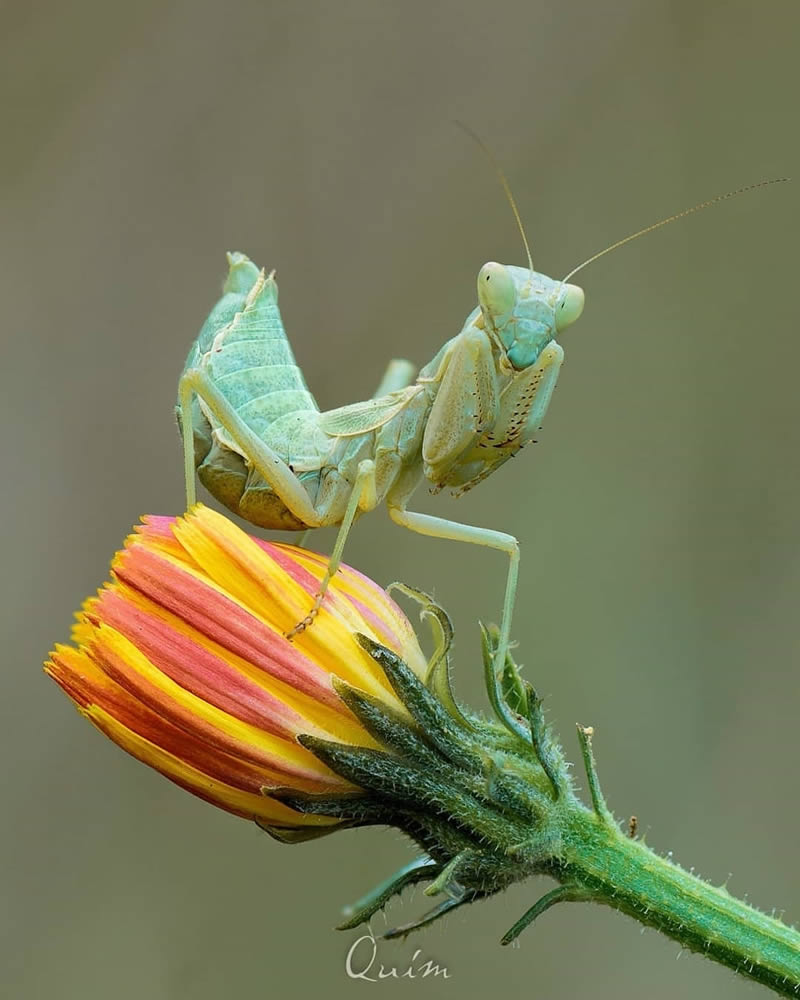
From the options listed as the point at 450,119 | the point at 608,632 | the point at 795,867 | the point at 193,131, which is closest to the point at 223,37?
the point at 193,131

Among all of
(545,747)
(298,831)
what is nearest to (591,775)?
(545,747)

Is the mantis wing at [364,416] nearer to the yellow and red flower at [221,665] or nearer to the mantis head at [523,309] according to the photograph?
the mantis head at [523,309]

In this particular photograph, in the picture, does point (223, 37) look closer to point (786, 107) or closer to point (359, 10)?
point (359, 10)

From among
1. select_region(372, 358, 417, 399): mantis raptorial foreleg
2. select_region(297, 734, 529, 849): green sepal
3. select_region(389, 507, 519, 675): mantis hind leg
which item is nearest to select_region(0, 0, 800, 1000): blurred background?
select_region(372, 358, 417, 399): mantis raptorial foreleg

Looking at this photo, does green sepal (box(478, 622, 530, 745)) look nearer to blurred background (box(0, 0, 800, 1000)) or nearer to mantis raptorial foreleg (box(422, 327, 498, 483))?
mantis raptorial foreleg (box(422, 327, 498, 483))

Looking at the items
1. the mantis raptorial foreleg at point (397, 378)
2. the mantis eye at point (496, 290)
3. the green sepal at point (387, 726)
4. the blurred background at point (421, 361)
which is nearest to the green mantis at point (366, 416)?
the mantis eye at point (496, 290)

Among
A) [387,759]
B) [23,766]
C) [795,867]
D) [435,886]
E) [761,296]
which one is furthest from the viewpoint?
[761,296]
